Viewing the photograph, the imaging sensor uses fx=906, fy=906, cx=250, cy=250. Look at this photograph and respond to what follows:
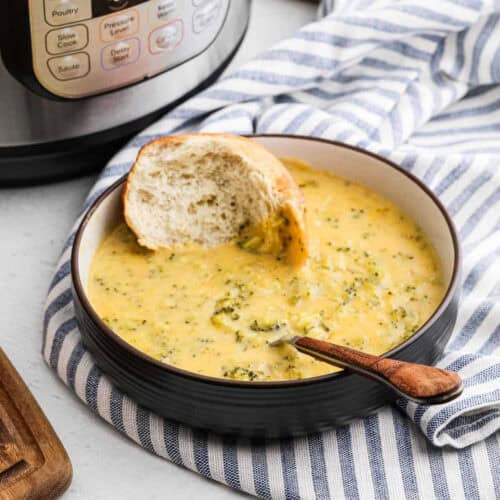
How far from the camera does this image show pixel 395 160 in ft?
4.72

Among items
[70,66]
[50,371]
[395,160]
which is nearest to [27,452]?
[50,371]

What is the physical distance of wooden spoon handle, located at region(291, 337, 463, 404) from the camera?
0.85m

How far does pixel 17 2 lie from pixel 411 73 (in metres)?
0.73

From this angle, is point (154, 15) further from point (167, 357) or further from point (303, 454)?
point (303, 454)

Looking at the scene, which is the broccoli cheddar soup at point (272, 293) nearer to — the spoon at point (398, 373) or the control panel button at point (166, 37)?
the spoon at point (398, 373)

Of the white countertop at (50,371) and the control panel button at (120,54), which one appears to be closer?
the white countertop at (50,371)

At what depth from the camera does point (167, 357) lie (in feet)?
3.45

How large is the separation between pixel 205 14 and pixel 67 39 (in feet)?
0.76

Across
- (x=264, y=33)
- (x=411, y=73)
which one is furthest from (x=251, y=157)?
(x=264, y=33)

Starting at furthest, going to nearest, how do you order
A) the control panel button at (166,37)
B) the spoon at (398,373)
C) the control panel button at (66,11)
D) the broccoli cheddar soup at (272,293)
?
the control panel button at (166,37), the control panel button at (66,11), the broccoli cheddar soup at (272,293), the spoon at (398,373)

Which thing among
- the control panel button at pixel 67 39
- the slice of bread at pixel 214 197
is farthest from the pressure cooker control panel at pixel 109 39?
the slice of bread at pixel 214 197

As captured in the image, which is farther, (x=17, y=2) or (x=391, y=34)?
(x=391, y=34)

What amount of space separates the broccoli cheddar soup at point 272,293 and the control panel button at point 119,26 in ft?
0.85

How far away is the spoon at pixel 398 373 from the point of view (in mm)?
853
